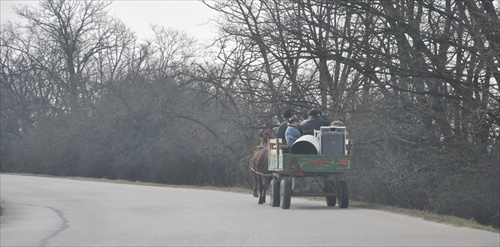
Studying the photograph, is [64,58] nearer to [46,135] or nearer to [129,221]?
[46,135]

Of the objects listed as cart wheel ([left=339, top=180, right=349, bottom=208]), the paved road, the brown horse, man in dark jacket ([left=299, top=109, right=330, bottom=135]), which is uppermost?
man in dark jacket ([left=299, top=109, right=330, bottom=135])

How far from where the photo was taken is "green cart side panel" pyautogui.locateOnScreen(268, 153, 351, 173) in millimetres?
19578

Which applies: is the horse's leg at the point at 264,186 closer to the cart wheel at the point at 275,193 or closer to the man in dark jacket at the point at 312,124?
the cart wheel at the point at 275,193

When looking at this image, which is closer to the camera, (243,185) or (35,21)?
(243,185)

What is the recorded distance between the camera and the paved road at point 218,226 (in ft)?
44.4

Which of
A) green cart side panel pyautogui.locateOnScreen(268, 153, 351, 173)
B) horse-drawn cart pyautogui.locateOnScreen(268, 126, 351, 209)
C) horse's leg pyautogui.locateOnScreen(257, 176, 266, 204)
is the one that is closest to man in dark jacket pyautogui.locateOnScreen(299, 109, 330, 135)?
horse-drawn cart pyautogui.locateOnScreen(268, 126, 351, 209)

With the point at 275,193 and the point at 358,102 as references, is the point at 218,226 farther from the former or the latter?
the point at 358,102

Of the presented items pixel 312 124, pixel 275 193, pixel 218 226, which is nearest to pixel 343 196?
pixel 275 193

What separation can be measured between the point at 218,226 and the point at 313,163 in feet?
14.4

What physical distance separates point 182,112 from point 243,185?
10107 mm

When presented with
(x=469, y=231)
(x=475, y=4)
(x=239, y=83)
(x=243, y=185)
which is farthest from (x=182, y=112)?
(x=469, y=231)

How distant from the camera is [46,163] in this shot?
6188cm

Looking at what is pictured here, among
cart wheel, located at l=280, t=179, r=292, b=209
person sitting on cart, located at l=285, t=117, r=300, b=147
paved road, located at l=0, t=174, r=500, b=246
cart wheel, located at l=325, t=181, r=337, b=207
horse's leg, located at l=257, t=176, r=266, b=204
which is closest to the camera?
paved road, located at l=0, t=174, r=500, b=246

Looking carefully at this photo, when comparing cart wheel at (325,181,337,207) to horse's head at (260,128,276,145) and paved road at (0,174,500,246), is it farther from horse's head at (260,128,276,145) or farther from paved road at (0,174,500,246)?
horse's head at (260,128,276,145)
